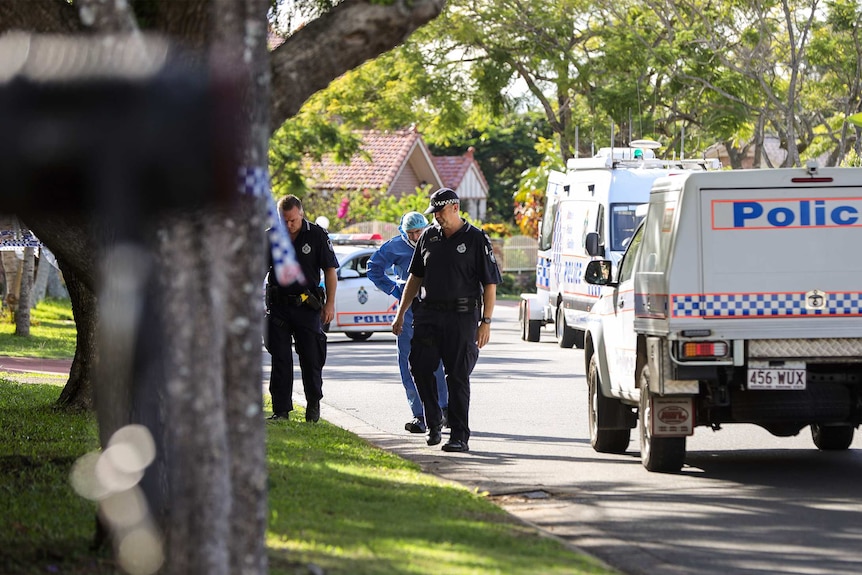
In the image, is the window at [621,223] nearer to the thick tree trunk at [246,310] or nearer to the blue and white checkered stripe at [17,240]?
the blue and white checkered stripe at [17,240]

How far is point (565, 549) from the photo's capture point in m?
7.93

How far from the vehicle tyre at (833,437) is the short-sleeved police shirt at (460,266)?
295cm

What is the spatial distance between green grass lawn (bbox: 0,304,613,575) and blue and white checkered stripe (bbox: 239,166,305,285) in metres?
1.42

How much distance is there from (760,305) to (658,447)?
1.35 metres

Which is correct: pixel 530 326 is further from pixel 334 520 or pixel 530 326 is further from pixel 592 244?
pixel 334 520

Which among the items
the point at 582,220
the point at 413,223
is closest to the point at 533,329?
the point at 582,220

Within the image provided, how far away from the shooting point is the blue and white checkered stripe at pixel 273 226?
5918 mm

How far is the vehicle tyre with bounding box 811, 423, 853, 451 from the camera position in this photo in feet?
41.5

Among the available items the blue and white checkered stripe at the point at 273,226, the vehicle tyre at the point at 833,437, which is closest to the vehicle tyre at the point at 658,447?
the vehicle tyre at the point at 833,437

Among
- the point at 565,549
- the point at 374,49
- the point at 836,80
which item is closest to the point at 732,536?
the point at 565,549

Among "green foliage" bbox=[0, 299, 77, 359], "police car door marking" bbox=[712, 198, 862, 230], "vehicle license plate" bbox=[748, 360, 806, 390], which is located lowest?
"green foliage" bbox=[0, 299, 77, 359]

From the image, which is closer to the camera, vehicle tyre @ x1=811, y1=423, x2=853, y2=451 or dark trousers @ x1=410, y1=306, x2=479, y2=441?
dark trousers @ x1=410, y1=306, x2=479, y2=441

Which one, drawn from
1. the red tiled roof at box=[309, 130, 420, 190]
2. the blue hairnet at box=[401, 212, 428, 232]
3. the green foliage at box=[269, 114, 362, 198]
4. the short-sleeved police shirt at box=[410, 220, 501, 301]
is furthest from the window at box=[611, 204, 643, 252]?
the red tiled roof at box=[309, 130, 420, 190]

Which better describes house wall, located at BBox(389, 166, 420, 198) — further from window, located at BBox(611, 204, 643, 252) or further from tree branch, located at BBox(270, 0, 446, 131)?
tree branch, located at BBox(270, 0, 446, 131)
